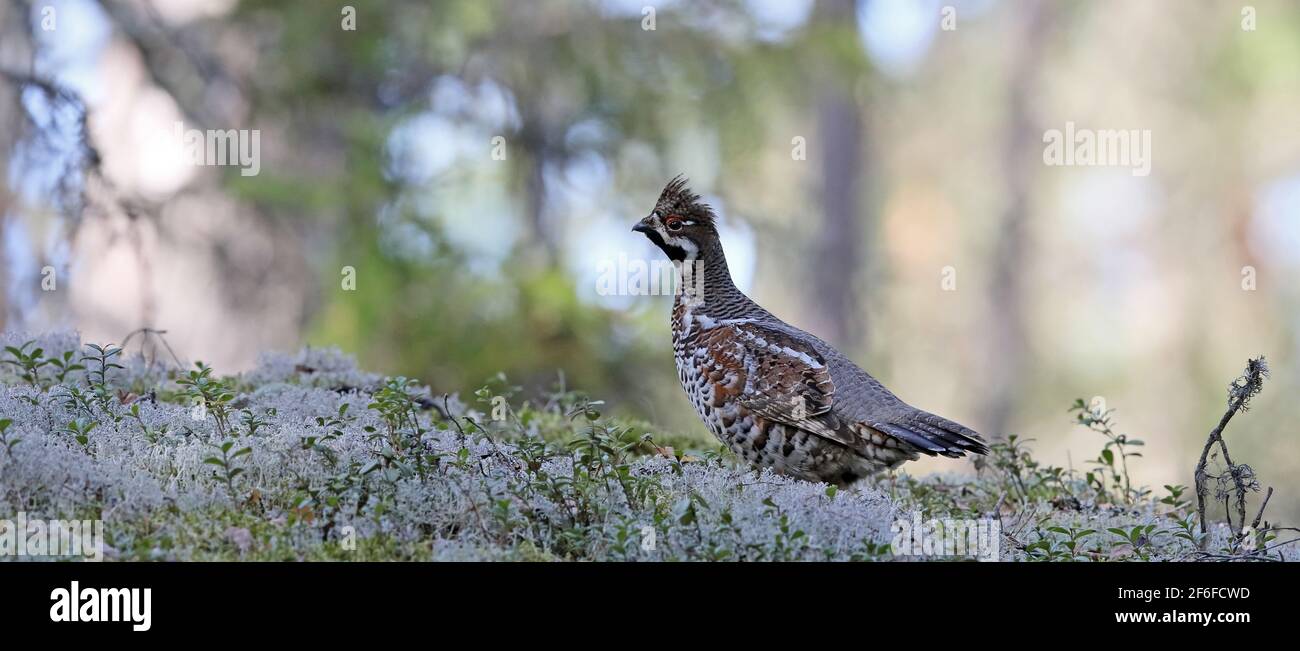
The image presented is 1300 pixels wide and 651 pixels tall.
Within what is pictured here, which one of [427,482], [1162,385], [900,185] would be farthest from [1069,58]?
[427,482]

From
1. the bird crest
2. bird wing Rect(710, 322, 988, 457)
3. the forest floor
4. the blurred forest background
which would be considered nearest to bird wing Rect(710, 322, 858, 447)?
bird wing Rect(710, 322, 988, 457)

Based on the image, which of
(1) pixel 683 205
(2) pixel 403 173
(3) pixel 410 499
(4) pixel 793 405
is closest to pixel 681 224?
(1) pixel 683 205

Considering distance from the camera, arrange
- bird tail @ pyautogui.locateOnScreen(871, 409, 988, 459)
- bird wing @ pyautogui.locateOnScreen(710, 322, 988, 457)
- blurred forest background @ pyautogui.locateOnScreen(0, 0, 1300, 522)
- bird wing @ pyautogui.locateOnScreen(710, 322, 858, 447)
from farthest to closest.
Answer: blurred forest background @ pyautogui.locateOnScreen(0, 0, 1300, 522) → bird wing @ pyautogui.locateOnScreen(710, 322, 858, 447) → bird wing @ pyautogui.locateOnScreen(710, 322, 988, 457) → bird tail @ pyautogui.locateOnScreen(871, 409, 988, 459)

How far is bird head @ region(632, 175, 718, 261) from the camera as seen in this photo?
23.7ft

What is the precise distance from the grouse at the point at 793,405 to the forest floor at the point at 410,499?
37 centimetres

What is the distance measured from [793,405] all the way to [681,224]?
1644mm

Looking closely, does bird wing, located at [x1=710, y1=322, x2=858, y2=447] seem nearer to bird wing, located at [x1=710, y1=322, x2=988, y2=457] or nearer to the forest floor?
bird wing, located at [x1=710, y1=322, x2=988, y2=457]

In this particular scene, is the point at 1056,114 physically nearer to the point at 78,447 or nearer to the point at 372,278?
the point at 372,278

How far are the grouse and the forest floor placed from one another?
14.5 inches

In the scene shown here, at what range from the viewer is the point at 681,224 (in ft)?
23.7

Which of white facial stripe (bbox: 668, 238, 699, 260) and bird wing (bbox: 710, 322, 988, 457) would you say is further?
white facial stripe (bbox: 668, 238, 699, 260)

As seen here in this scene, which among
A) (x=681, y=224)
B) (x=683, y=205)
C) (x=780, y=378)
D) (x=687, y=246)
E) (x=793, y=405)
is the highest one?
(x=683, y=205)

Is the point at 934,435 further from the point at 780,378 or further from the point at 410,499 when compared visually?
the point at 410,499

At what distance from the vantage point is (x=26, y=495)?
14.3ft
